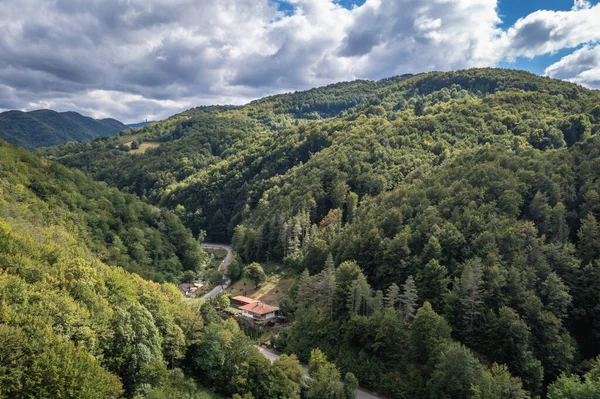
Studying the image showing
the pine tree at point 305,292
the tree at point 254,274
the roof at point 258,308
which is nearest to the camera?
the pine tree at point 305,292

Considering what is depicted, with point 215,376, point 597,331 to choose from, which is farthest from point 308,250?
point 597,331

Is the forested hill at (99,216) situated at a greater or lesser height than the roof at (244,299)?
greater

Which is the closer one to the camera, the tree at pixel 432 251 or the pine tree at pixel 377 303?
the pine tree at pixel 377 303

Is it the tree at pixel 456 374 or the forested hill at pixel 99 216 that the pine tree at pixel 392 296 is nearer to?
the tree at pixel 456 374

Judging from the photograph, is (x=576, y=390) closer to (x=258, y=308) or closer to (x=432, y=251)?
(x=432, y=251)

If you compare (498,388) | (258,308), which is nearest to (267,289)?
(258,308)

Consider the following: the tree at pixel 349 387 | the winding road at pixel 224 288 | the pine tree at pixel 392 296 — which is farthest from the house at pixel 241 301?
the tree at pixel 349 387

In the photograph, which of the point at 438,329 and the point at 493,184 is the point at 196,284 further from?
the point at 493,184
